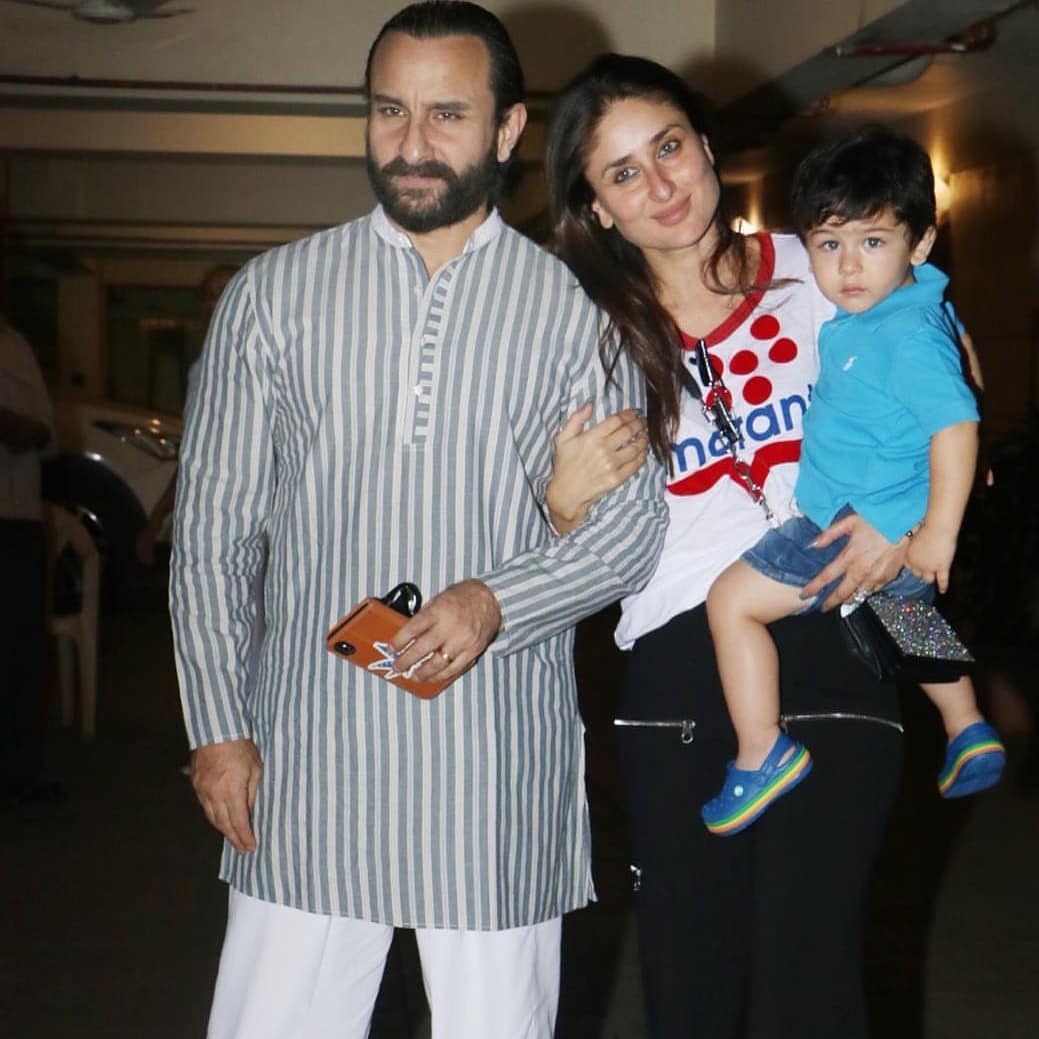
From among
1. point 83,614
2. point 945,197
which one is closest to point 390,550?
point 83,614

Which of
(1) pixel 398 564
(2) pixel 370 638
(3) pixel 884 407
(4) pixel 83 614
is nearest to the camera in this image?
(2) pixel 370 638

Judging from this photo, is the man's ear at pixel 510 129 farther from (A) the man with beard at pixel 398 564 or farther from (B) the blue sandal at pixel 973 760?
(B) the blue sandal at pixel 973 760

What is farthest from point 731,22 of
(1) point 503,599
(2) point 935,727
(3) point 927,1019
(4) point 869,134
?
(1) point 503,599

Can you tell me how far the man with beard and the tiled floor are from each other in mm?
1718

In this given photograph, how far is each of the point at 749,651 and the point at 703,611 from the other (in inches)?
4.4

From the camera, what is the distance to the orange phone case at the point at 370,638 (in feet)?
6.95

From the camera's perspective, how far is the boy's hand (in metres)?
2.38

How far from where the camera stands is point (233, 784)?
230 centimetres

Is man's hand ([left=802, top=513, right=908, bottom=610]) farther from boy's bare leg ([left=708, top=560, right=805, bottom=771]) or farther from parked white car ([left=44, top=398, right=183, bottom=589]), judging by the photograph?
parked white car ([left=44, top=398, right=183, bottom=589])

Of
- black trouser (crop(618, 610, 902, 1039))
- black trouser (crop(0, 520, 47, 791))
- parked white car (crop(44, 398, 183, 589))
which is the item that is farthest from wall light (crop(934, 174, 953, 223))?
black trouser (crop(618, 610, 902, 1039))

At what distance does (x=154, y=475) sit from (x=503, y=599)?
9340mm

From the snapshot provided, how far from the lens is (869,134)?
2465 millimetres

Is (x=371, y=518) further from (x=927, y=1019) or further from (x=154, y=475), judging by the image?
(x=154, y=475)

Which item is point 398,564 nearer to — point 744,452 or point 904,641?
→ point 744,452
